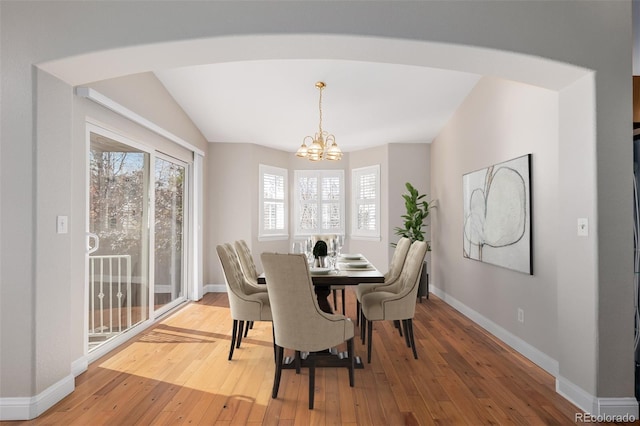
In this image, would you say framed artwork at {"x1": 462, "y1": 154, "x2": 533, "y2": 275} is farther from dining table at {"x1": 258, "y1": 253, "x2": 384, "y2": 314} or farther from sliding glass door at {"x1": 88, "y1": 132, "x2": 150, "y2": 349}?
sliding glass door at {"x1": 88, "y1": 132, "x2": 150, "y2": 349}

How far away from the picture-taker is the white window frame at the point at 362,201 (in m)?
6.59

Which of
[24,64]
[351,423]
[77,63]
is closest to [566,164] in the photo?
[351,423]

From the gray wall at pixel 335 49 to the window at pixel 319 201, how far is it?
4.56 meters

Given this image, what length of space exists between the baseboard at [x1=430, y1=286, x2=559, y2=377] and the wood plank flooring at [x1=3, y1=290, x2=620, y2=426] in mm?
71

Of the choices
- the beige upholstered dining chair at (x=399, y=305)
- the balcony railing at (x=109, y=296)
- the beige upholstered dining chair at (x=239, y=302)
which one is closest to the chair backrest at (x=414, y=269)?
the beige upholstered dining chair at (x=399, y=305)

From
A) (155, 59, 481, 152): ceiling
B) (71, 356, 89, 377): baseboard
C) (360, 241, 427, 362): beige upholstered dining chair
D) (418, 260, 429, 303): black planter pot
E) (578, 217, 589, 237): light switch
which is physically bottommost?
(71, 356, 89, 377): baseboard

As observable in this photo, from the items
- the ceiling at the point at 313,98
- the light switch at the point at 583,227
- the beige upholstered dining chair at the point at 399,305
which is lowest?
the beige upholstered dining chair at the point at 399,305

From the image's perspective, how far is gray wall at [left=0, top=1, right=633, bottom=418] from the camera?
2361mm

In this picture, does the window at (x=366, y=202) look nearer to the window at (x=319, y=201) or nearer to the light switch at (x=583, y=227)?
the window at (x=319, y=201)

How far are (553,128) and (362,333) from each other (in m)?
2.51

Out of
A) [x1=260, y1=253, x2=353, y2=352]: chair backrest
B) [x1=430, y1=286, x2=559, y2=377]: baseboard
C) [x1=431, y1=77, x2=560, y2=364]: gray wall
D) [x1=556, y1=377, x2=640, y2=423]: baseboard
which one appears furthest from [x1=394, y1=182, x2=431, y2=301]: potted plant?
[x1=260, y1=253, x2=353, y2=352]: chair backrest

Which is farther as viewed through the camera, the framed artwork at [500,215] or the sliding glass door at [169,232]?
the sliding glass door at [169,232]

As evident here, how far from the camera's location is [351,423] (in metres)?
2.27

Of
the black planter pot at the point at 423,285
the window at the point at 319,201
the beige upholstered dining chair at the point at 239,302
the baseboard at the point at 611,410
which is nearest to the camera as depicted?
the baseboard at the point at 611,410
